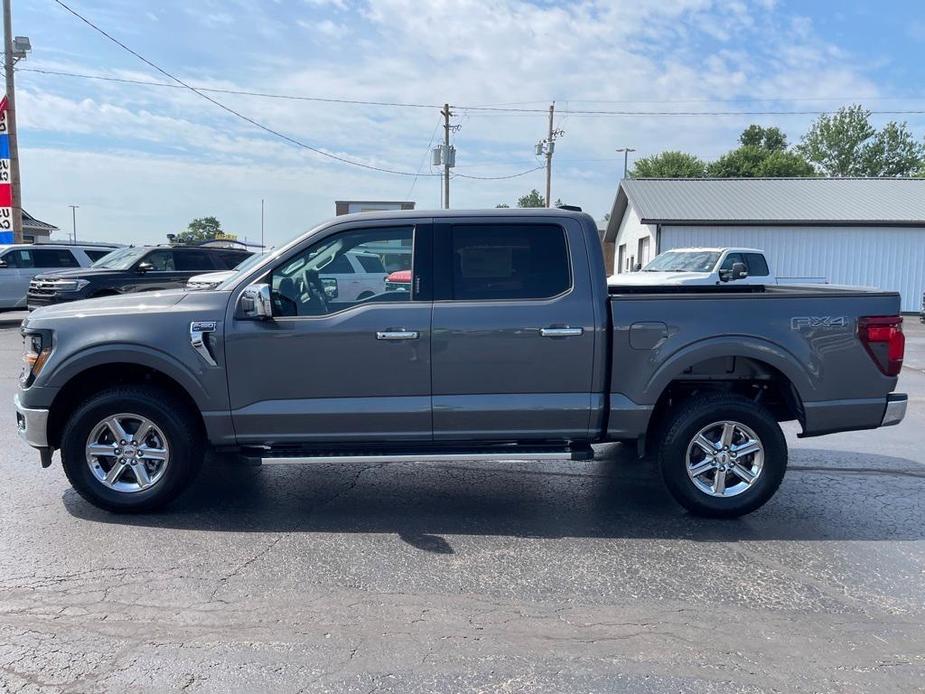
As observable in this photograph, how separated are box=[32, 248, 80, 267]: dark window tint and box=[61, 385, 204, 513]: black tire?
15.0m

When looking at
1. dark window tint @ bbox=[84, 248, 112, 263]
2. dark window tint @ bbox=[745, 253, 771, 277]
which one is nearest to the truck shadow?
dark window tint @ bbox=[745, 253, 771, 277]

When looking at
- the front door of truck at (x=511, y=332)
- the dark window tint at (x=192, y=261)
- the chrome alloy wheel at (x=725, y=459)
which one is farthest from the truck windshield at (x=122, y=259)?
the chrome alloy wheel at (x=725, y=459)

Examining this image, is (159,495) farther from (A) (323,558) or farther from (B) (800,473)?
(B) (800,473)

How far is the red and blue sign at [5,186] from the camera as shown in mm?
21453

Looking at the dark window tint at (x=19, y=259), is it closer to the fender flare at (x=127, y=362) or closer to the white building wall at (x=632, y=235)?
the fender flare at (x=127, y=362)

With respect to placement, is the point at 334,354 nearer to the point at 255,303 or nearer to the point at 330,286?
the point at 330,286

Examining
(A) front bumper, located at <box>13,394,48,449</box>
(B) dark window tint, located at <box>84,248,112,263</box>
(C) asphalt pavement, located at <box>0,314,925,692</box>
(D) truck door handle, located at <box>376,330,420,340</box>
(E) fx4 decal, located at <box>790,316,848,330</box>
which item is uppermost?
(B) dark window tint, located at <box>84,248,112,263</box>

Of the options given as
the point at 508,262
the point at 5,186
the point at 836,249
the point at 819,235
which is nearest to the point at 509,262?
the point at 508,262

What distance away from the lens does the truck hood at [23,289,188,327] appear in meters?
4.86

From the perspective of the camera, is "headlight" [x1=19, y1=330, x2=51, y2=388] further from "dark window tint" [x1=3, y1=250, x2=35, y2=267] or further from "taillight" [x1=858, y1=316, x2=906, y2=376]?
"dark window tint" [x1=3, y1=250, x2=35, y2=267]

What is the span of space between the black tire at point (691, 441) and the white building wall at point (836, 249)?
21.0 m

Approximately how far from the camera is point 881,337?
490 cm

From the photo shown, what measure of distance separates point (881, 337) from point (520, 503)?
2633 millimetres

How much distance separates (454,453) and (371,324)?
1.00m
